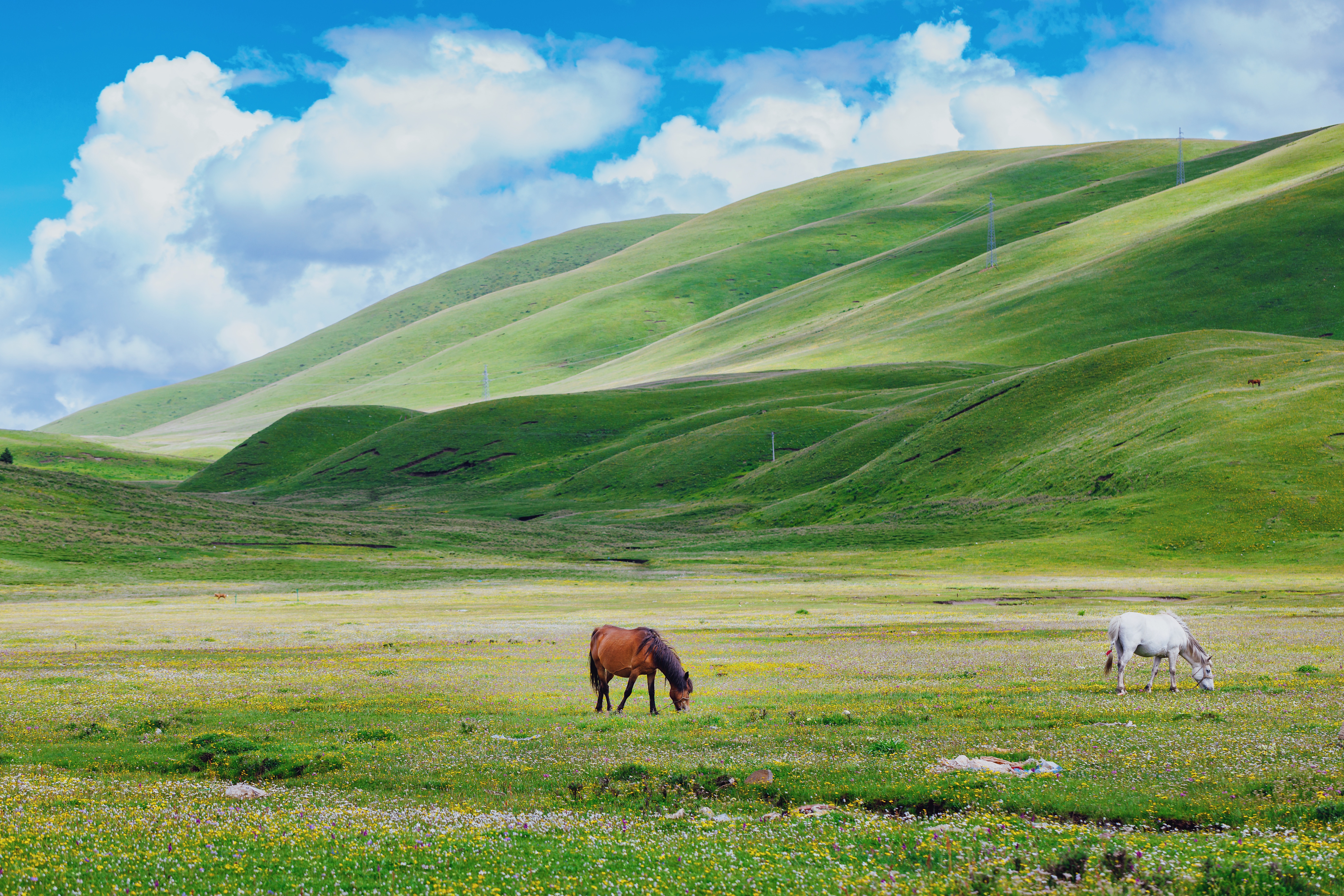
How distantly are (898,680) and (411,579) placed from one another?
73032 millimetres

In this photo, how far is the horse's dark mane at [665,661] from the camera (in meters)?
25.5

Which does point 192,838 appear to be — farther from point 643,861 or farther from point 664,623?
point 664,623

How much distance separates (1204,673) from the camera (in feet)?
89.2

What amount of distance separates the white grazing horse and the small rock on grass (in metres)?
22.8

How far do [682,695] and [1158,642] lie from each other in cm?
1411

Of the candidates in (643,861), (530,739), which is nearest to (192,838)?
(643,861)

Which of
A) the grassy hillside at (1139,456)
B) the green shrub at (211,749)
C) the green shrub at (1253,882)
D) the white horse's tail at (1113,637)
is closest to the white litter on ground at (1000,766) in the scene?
the green shrub at (1253,882)

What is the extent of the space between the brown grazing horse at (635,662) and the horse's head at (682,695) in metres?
0.01

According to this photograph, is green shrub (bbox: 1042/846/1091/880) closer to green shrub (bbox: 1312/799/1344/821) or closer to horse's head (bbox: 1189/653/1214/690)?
green shrub (bbox: 1312/799/1344/821)

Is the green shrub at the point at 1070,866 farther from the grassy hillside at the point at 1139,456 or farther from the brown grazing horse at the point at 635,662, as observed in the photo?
the grassy hillside at the point at 1139,456

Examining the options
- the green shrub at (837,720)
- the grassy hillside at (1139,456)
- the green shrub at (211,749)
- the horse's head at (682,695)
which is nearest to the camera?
the green shrub at (211,749)

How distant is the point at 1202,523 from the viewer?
91.3m

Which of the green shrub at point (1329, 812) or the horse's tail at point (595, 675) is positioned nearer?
the green shrub at point (1329, 812)

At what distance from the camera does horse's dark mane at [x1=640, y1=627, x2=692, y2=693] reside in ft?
83.6
